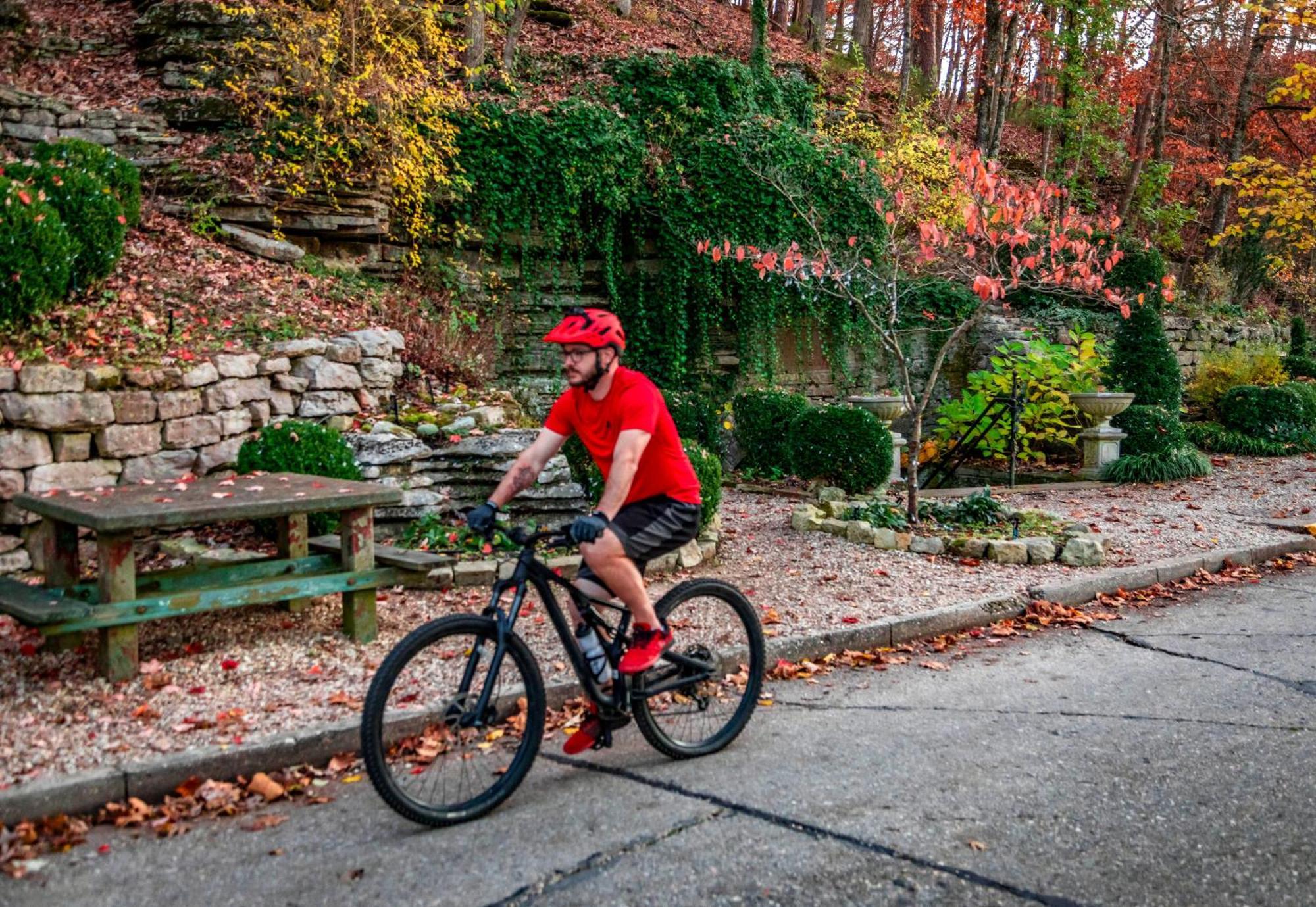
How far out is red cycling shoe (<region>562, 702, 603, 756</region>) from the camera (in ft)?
13.1

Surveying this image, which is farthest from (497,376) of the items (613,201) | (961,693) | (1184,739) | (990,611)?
(1184,739)

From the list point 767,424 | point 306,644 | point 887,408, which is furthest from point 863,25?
point 306,644

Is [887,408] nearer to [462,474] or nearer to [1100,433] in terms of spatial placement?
[1100,433]

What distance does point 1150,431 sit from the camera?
14.1 metres

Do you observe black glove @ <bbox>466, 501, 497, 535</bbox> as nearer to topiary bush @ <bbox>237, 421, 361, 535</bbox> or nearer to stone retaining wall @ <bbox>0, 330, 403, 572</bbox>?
topiary bush @ <bbox>237, 421, 361, 535</bbox>

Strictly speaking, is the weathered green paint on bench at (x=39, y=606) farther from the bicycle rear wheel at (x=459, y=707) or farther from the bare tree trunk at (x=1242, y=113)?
the bare tree trunk at (x=1242, y=113)

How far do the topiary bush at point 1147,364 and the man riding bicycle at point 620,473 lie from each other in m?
13.1

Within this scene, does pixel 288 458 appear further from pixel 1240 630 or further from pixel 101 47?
pixel 101 47

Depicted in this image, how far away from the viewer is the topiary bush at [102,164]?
323 inches

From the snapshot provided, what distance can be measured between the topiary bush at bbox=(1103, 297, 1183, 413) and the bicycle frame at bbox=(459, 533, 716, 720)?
13067 mm

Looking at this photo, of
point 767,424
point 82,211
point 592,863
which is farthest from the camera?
point 767,424

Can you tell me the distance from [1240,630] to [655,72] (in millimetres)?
11794

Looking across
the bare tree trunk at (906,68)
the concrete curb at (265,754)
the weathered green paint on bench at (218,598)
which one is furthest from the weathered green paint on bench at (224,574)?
the bare tree trunk at (906,68)

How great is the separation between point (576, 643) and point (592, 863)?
2.97ft
